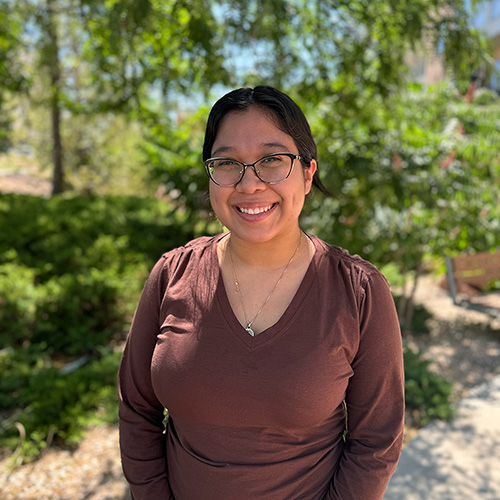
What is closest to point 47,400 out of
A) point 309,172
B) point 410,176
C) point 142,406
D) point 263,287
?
point 142,406

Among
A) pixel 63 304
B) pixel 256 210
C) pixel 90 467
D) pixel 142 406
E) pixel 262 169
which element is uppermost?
pixel 262 169

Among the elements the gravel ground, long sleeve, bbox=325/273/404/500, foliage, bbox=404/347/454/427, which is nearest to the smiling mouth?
long sleeve, bbox=325/273/404/500

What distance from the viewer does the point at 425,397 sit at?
3883mm

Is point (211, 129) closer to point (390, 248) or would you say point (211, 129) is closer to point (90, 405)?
point (90, 405)

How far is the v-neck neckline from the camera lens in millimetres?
1336

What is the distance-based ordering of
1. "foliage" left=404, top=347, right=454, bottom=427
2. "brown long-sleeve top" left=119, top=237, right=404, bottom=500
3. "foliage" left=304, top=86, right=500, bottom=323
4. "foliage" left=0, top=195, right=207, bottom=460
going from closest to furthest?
1. "brown long-sleeve top" left=119, top=237, right=404, bottom=500
2. "foliage" left=0, top=195, right=207, bottom=460
3. "foliage" left=404, top=347, right=454, bottom=427
4. "foliage" left=304, top=86, right=500, bottom=323

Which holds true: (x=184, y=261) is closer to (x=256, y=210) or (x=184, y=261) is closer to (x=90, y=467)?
(x=256, y=210)

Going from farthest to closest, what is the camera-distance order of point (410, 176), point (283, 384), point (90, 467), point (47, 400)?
point (410, 176) < point (47, 400) < point (90, 467) < point (283, 384)

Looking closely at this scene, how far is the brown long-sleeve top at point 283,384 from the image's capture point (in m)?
1.31

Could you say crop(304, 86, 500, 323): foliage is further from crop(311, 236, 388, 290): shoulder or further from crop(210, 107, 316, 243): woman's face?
crop(210, 107, 316, 243): woman's face

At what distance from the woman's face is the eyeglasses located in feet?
0.04

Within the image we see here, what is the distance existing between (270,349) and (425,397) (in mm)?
3037

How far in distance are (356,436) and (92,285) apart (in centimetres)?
415

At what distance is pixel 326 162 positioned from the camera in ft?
13.3
